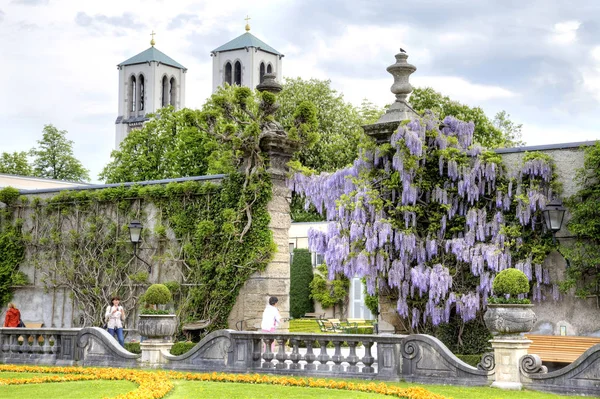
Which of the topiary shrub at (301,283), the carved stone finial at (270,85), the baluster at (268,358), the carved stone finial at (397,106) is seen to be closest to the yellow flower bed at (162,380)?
the baluster at (268,358)

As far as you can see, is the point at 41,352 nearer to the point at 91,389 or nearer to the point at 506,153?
the point at 91,389

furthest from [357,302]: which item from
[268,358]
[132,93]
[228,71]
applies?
[132,93]

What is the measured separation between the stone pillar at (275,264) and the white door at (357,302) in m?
14.7

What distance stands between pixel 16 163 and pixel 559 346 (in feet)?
142

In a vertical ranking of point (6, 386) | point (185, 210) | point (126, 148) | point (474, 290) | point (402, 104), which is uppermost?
point (126, 148)

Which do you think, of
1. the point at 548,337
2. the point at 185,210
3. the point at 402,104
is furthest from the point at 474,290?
the point at 185,210

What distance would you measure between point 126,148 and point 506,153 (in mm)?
30253

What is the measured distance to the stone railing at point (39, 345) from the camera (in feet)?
47.1

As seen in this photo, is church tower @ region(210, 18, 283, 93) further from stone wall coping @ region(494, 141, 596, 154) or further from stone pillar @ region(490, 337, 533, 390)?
stone pillar @ region(490, 337, 533, 390)

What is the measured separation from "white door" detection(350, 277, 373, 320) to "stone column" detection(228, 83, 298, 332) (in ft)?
48.1

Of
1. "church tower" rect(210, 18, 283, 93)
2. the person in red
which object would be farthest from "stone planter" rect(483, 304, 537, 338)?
"church tower" rect(210, 18, 283, 93)

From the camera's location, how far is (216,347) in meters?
12.8

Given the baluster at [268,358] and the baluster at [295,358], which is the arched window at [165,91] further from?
the baluster at [295,358]

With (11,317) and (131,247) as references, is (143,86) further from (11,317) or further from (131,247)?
(11,317)
